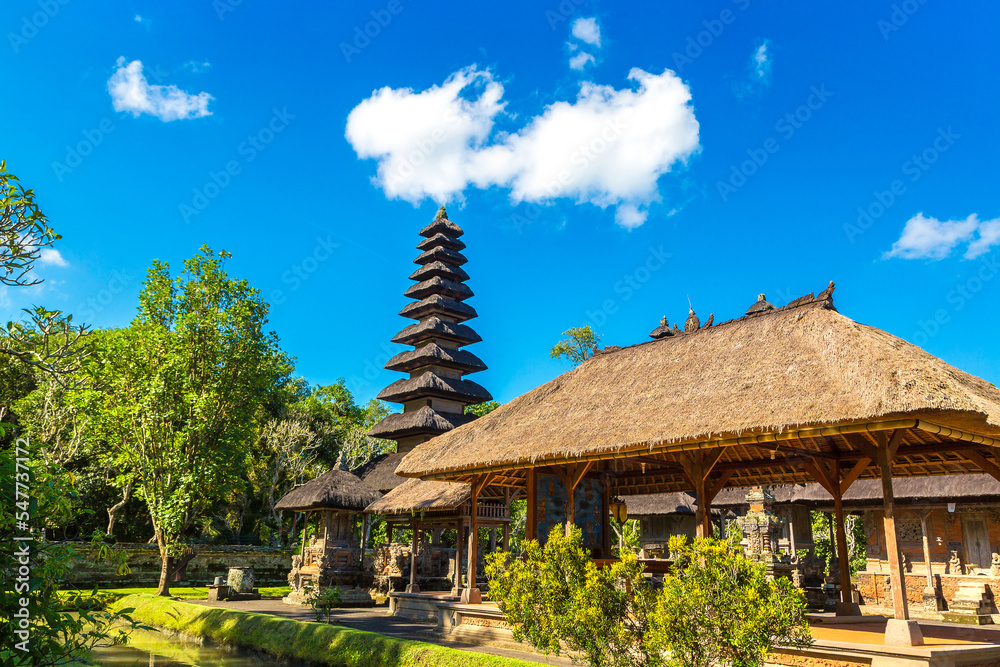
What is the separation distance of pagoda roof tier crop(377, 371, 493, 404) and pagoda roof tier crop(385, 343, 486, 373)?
2.07 feet

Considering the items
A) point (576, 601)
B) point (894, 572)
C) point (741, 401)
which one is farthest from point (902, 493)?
point (576, 601)

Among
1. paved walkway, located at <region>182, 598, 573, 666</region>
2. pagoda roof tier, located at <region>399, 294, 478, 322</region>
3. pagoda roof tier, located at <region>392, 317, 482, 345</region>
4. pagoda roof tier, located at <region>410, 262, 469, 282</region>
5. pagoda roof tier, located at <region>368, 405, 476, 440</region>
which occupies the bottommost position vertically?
paved walkway, located at <region>182, 598, 573, 666</region>

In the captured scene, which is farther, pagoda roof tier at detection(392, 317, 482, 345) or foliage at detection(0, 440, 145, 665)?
pagoda roof tier at detection(392, 317, 482, 345)

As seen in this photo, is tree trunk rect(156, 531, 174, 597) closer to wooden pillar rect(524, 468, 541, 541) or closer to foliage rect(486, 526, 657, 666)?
wooden pillar rect(524, 468, 541, 541)

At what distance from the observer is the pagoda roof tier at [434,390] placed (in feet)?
102

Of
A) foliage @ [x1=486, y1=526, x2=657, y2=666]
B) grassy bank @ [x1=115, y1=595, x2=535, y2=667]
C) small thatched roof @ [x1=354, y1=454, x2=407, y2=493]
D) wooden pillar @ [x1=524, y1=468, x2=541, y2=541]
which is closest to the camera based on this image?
foliage @ [x1=486, y1=526, x2=657, y2=666]

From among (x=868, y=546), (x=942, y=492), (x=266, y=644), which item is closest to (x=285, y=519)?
(x=266, y=644)

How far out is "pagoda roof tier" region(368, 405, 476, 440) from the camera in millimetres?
29141

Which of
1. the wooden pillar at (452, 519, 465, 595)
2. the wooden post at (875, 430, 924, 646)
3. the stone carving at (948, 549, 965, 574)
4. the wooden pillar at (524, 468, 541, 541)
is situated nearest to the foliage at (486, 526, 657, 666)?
the wooden post at (875, 430, 924, 646)

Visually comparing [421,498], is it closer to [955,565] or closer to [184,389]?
[184,389]

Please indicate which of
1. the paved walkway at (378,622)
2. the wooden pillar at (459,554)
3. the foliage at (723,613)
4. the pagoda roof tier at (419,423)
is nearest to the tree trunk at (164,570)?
the paved walkway at (378,622)

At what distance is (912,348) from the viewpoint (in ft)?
34.9

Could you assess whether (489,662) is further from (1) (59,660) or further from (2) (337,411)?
(2) (337,411)

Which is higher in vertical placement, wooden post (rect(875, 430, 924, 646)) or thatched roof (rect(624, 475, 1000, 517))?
thatched roof (rect(624, 475, 1000, 517))
